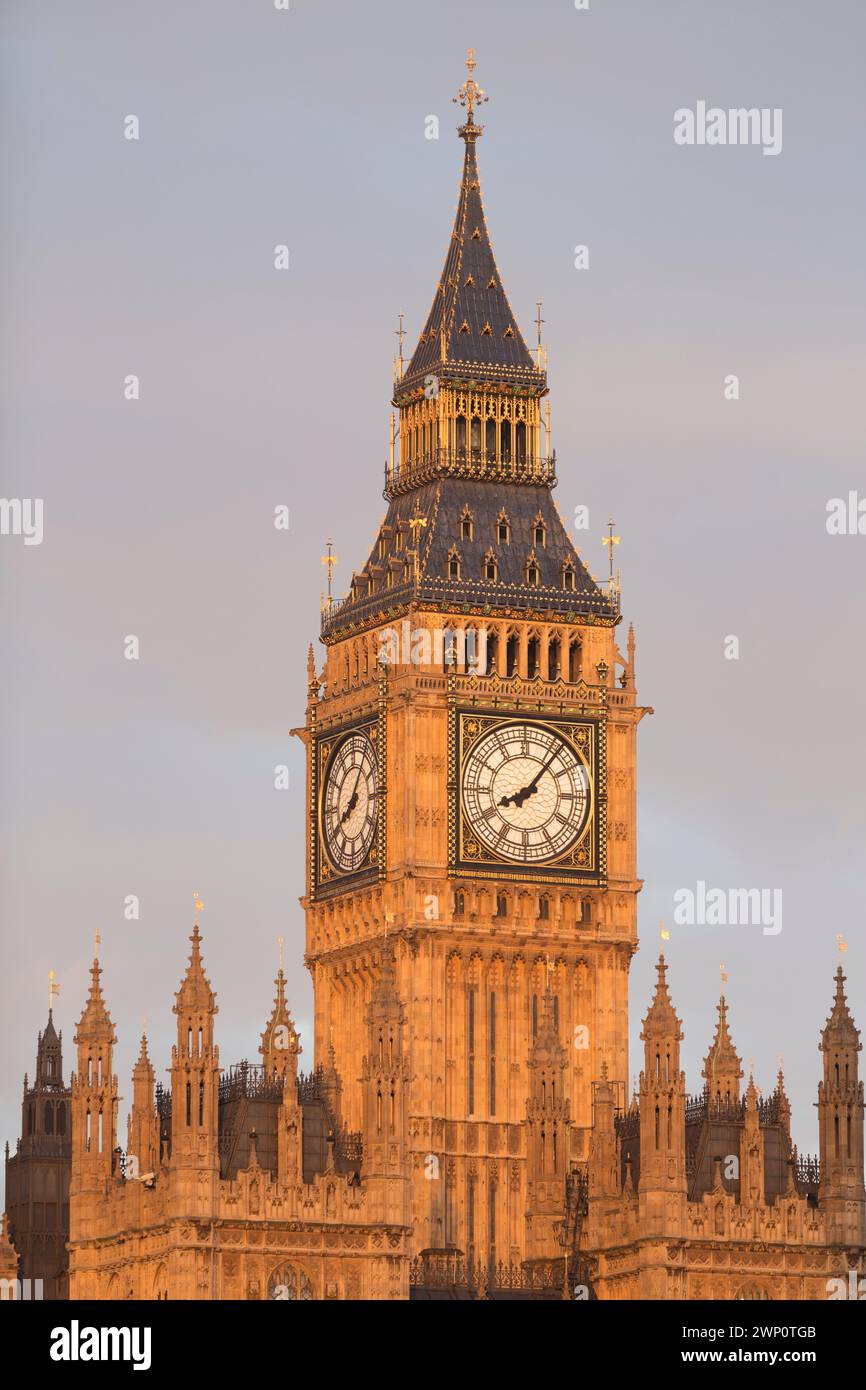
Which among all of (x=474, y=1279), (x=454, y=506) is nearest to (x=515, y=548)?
(x=454, y=506)

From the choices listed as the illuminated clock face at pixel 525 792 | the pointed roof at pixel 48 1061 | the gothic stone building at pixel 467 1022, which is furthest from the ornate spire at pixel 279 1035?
the pointed roof at pixel 48 1061

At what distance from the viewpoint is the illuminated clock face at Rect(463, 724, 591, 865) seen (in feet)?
529

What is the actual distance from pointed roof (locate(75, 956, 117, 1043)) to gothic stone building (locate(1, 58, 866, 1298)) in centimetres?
14

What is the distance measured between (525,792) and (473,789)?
1700 mm

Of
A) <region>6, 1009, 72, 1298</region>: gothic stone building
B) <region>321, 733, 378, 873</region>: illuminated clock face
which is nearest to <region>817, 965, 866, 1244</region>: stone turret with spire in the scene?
<region>321, 733, 378, 873</region>: illuminated clock face

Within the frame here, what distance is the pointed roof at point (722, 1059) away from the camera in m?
154

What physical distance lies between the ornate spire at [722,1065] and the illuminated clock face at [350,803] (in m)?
13.2

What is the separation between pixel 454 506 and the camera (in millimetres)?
165000

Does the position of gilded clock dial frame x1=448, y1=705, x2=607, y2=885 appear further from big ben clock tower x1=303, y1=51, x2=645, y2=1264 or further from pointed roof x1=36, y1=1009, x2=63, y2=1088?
pointed roof x1=36, y1=1009, x2=63, y2=1088

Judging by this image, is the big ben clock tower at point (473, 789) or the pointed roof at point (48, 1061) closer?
the big ben clock tower at point (473, 789)

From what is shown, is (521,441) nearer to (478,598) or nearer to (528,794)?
(478,598)

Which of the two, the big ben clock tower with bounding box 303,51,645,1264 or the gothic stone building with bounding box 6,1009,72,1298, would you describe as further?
the gothic stone building with bounding box 6,1009,72,1298

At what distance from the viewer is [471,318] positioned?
166500 millimetres

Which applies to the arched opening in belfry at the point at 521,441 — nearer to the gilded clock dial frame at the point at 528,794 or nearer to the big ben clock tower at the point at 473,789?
the big ben clock tower at the point at 473,789
